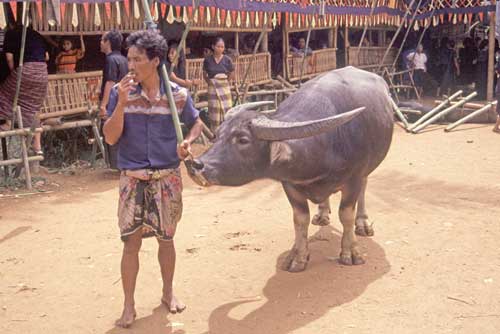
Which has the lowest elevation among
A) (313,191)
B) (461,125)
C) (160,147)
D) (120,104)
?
(461,125)

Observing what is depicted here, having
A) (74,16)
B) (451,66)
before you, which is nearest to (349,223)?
(74,16)

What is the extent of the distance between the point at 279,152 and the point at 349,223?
1.02 m

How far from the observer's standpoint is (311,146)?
12.8 ft

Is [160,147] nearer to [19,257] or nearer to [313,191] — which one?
[313,191]

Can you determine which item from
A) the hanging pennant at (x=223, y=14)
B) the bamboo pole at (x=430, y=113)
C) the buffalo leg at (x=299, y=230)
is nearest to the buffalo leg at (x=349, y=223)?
the buffalo leg at (x=299, y=230)

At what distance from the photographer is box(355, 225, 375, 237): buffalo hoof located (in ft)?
16.8

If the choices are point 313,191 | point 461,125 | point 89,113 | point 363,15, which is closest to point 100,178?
point 89,113

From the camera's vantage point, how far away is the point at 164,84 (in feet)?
10.9

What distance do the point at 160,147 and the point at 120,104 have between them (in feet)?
1.15

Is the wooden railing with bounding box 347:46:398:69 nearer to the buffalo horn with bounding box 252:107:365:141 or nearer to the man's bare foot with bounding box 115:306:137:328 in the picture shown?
the buffalo horn with bounding box 252:107:365:141

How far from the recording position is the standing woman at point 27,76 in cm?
719

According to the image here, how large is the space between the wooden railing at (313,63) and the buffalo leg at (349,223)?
8937 mm

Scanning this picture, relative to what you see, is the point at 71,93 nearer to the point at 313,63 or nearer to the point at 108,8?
the point at 108,8

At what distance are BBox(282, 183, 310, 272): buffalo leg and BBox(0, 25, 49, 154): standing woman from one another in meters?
4.15
